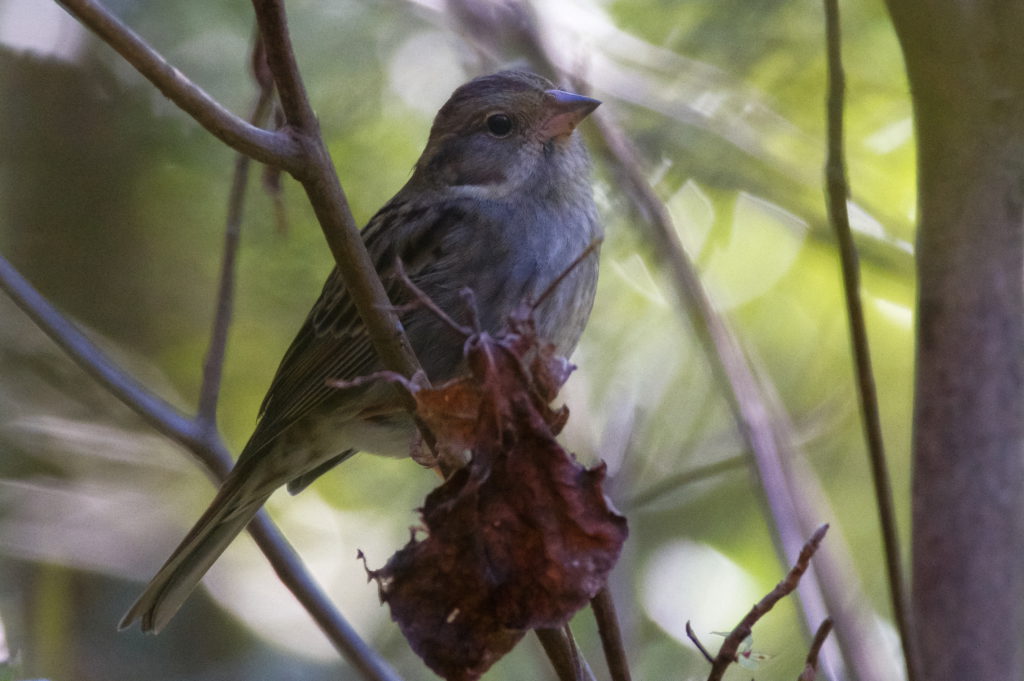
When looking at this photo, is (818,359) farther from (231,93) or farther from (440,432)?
(440,432)

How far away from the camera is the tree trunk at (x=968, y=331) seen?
2.12 m

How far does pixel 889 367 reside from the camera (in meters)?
4.47

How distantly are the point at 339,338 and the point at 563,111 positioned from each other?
823mm

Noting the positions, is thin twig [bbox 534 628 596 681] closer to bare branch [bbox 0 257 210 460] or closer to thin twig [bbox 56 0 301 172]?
thin twig [bbox 56 0 301 172]

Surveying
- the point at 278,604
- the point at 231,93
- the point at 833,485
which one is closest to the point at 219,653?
the point at 278,604

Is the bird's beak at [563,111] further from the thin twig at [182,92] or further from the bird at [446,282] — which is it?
the thin twig at [182,92]

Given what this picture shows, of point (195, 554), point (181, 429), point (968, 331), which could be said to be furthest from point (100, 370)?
point (968, 331)

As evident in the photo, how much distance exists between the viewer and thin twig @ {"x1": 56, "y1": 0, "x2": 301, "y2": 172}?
1.68m

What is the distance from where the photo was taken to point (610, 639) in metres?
1.53

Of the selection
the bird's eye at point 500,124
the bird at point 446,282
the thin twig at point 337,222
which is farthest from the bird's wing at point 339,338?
the thin twig at point 337,222

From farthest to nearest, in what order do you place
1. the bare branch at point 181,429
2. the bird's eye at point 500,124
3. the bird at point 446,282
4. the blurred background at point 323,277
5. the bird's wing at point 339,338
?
the blurred background at point 323,277
the bird's eye at point 500,124
the bird's wing at point 339,338
the bird at point 446,282
the bare branch at point 181,429

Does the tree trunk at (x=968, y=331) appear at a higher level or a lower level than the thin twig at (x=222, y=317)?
lower

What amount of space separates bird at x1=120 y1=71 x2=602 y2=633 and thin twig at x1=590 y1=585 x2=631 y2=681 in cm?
138

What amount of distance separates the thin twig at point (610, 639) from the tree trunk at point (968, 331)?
0.75 metres
